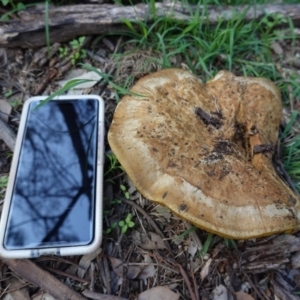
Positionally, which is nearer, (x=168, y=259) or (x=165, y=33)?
(x=168, y=259)

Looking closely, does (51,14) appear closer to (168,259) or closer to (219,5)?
(219,5)

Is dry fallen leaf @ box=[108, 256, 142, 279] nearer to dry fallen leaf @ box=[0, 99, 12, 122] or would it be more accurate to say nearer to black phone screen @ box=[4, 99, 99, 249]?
black phone screen @ box=[4, 99, 99, 249]

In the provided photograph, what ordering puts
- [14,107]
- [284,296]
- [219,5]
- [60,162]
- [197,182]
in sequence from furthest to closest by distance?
[219,5] → [14,107] → [60,162] → [284,296] → [197,182]

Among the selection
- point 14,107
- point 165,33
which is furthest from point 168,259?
point 165,33

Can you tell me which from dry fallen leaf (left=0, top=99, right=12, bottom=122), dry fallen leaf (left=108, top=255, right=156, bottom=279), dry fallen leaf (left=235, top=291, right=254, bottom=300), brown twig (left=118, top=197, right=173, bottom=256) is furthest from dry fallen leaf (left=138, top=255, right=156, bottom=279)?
dry fallen leaf (left=0, top=99, right=12, bottom=122)

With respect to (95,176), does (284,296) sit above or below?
below

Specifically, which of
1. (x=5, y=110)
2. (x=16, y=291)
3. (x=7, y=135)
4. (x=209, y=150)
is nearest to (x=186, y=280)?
(x=209, y=150)

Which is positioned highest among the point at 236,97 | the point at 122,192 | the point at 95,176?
the point at 236,97
